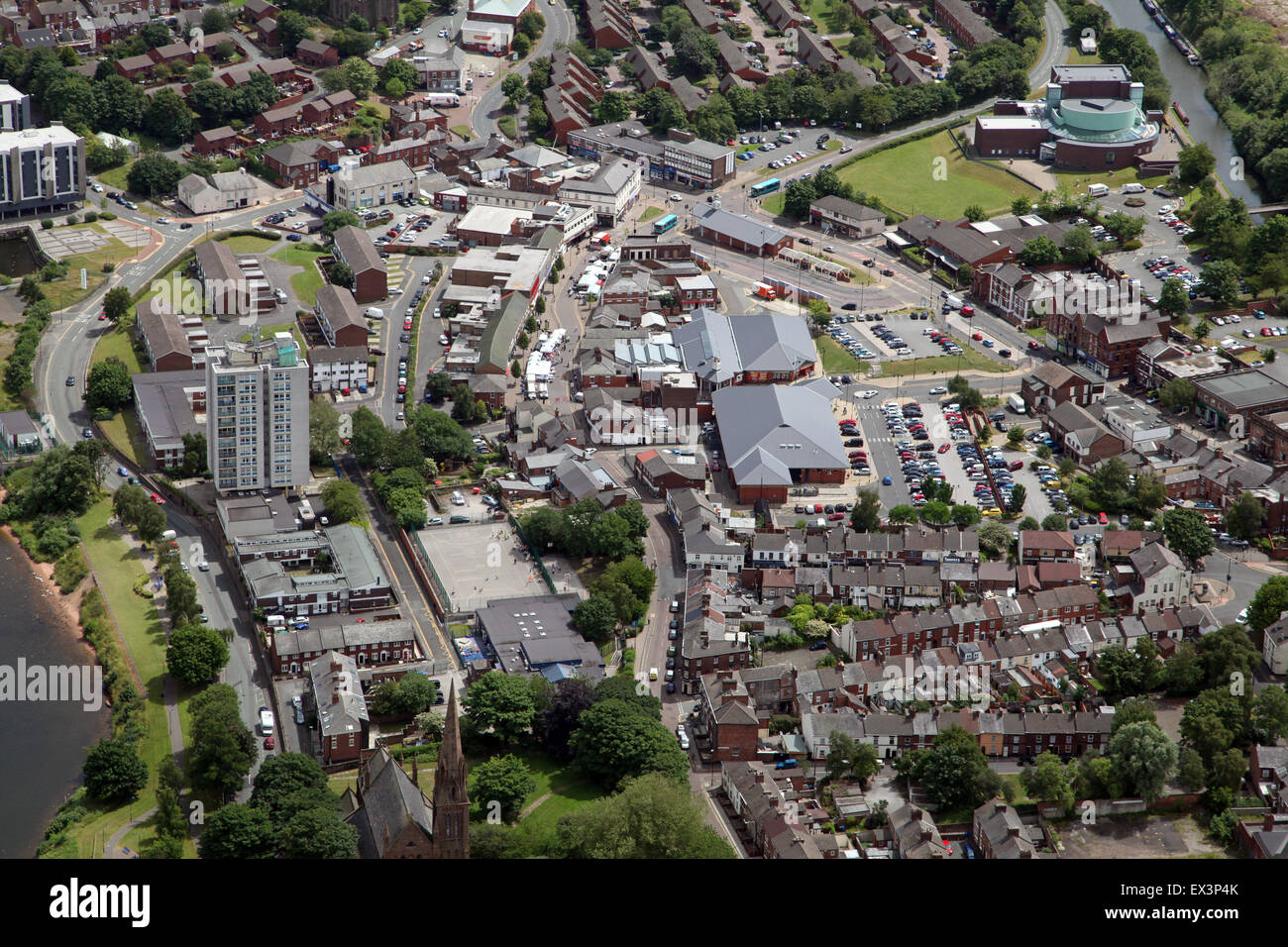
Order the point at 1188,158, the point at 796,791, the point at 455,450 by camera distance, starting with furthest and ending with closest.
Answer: the point at 1188,158, the point at 455,450, the point at 796,791

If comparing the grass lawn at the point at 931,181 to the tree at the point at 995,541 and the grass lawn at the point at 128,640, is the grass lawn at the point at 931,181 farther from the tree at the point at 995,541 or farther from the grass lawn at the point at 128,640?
the grass lawn at the point at 128,640

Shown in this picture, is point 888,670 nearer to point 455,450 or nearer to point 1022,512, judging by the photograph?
point 1022,512

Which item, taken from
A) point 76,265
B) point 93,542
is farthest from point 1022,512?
point 76,265

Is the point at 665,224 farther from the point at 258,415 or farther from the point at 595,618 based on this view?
the point at 595,618

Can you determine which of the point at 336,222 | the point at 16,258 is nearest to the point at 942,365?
the point at 336,222

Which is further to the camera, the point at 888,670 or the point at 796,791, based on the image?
the point at 888,670
